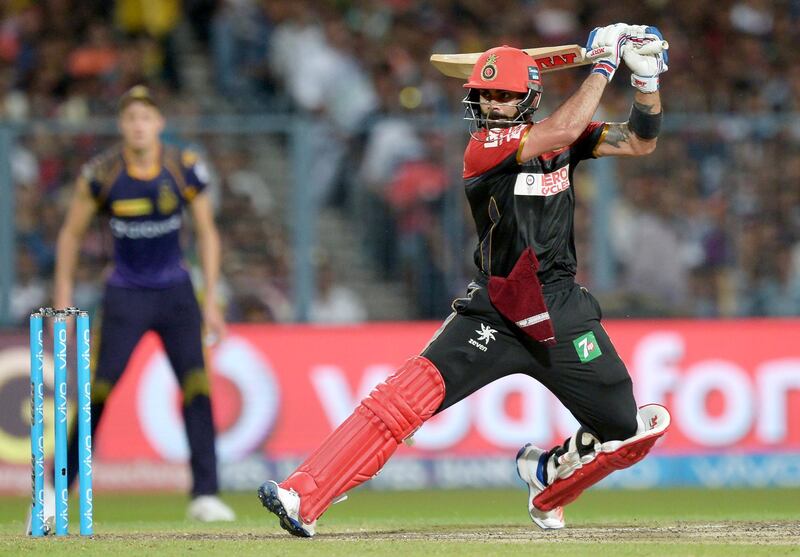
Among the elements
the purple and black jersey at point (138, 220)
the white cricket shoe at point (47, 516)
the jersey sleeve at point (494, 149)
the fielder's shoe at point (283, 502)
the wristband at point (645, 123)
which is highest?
the wristband at point (645, 123)

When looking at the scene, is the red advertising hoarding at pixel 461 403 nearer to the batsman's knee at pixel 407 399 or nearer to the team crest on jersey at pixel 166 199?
the team crest on jersey at pixel 166 199

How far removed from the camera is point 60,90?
14.6 meters

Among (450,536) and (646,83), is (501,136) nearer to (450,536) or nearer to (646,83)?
(646,83)

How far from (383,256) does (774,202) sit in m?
3.30

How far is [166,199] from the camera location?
28.9ft

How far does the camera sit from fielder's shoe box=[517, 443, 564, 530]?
718cm

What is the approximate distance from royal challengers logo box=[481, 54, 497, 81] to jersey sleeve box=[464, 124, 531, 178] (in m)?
0.24

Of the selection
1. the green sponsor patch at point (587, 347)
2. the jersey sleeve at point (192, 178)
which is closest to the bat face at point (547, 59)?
the green sponsor patch at point (587, 347)

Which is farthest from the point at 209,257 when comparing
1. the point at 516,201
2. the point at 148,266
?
the point at 516,201

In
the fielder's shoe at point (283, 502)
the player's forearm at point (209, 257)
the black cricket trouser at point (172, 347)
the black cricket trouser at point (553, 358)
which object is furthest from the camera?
the player's forearm at point (209, 257)

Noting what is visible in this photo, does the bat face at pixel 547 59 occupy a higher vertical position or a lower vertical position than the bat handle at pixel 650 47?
lower

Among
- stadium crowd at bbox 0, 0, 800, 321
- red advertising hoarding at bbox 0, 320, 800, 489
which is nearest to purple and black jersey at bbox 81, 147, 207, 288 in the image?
red advertising hoarding at bbox 0, 320, 800, 489

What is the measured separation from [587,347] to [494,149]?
1006 millimetres

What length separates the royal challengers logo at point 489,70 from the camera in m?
6.61
